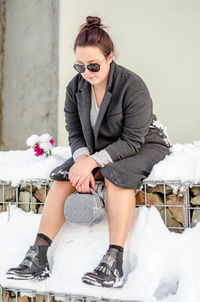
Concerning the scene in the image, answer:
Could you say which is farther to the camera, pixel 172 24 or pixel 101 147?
pixel 172 24

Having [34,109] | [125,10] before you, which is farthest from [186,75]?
[34,109]

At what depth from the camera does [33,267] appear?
1.64 m

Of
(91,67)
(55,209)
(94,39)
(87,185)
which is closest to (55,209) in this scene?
(55,209)

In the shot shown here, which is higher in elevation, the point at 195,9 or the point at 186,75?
the point at 195,9

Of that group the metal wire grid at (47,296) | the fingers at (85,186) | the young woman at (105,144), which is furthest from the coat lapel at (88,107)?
the metal wire grid at (47,296)

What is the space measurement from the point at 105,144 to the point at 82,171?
0.23 m

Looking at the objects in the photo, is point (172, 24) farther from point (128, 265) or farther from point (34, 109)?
point (128, 265)

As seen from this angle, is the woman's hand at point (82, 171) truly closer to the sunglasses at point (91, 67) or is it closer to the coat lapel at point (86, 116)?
the coat lapel at point (86, 116)

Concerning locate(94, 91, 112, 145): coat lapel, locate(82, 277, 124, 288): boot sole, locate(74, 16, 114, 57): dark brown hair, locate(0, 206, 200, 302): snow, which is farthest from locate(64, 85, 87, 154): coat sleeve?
locate(82, 277, 124, 288): boot sole

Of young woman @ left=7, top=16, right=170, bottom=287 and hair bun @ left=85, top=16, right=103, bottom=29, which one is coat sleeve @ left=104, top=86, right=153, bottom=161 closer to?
young woman @ left=7, top=16, right=170, bottom=287

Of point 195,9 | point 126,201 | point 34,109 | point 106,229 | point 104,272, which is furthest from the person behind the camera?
point 34,109

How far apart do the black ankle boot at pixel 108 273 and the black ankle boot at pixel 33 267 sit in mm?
235

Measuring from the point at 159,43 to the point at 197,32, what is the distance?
1.18 feet

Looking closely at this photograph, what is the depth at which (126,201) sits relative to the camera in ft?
5.41
